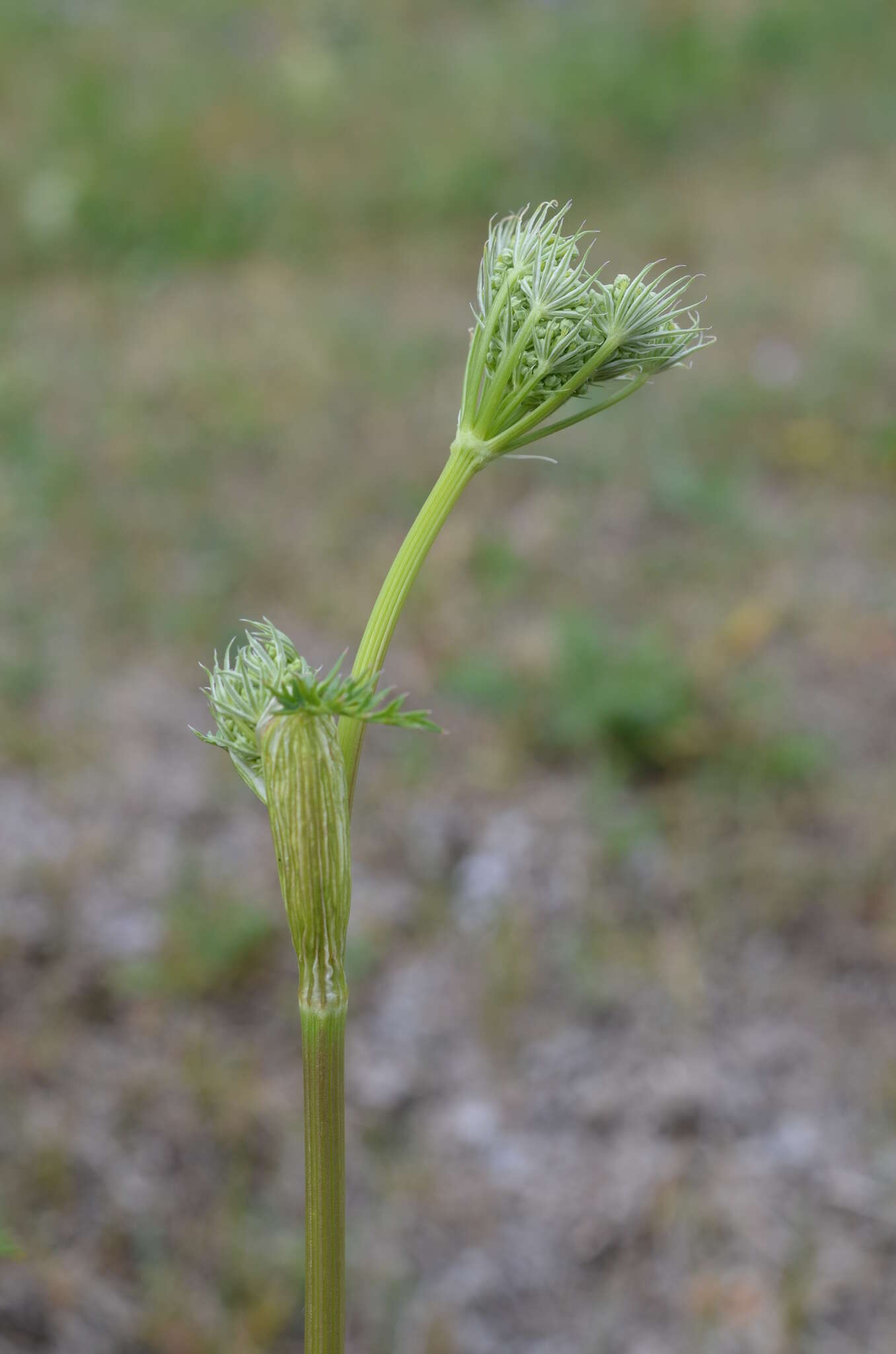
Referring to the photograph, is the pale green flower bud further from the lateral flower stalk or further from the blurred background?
the blurred background

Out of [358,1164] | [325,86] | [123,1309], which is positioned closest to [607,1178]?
[358,1164]

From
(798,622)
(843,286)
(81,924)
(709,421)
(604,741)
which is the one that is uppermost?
(843,286)

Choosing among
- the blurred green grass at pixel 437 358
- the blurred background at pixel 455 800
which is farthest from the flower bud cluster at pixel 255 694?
the blurred green grass at pixel 437 358

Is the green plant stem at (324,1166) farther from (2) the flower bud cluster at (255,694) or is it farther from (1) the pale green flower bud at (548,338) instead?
(1) the pale green flower bud at (548,338)

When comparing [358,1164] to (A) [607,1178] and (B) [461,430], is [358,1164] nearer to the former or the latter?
(A) [607,1178]

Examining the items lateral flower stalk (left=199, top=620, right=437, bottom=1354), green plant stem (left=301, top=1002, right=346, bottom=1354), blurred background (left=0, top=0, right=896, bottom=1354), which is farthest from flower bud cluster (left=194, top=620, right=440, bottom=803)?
blurred background (left=0, top=0, right=896, bottom=1354)

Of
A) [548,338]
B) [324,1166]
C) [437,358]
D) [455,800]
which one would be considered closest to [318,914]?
[324,1166]

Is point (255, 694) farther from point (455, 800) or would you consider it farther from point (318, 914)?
point (455, 800)
